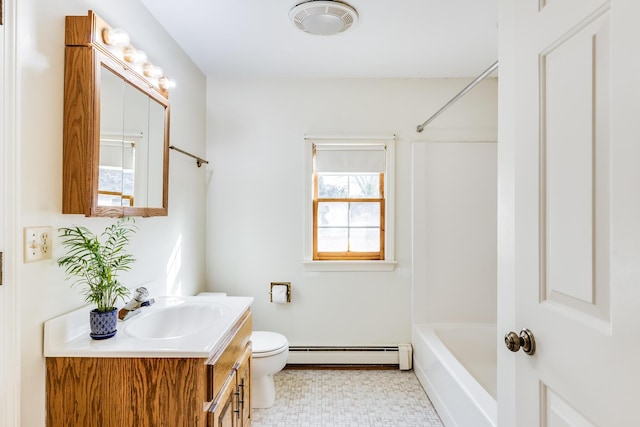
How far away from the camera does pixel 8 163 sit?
1.13 metres

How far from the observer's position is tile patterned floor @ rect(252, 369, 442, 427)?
222 cm

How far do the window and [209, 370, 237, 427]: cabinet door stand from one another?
1.52 meters

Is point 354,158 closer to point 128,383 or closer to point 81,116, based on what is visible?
point 81,116

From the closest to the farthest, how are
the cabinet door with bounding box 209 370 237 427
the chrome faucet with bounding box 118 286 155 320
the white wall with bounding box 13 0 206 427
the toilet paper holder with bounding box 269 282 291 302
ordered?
1. the white wall with bounding box 13 0 206 427
2. the cabinet door with bounding box 209 370 237 427
3. the chrome faucet with bounding box 118 286 155 320
4. the toilet paper holder with bounding box 269 282 291 302

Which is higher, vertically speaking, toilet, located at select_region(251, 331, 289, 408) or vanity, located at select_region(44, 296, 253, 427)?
vanity, located at select_region(44, 296, 253, 427)

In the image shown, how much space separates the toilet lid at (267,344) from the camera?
2295 mm

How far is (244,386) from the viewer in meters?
1.84

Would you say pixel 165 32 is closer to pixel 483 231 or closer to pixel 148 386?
pixel 148 386

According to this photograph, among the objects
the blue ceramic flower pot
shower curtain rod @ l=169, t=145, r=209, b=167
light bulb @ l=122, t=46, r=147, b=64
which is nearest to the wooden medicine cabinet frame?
light bulb @ l=122, t=46, r=147, b=64

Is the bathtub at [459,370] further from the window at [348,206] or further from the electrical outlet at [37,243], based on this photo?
the electrical outlet at [37,243]

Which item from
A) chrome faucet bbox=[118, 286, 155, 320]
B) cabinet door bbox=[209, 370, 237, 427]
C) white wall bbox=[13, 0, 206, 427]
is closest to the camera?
white wall bbox=[13, 0, 206, 427]

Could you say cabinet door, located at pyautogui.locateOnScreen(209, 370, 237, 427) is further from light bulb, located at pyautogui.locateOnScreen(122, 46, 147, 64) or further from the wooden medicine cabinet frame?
light bulb, located at pyautogui.locateOnScreen(122, 46, 147, 64)

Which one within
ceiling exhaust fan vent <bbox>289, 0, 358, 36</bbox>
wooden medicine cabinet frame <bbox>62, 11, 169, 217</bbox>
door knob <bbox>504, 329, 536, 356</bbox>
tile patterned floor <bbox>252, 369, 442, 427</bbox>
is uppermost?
ceiling exhaust fan vent <bbox>289, 0, 358, 36</bbox>

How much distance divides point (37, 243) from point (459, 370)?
216cm
